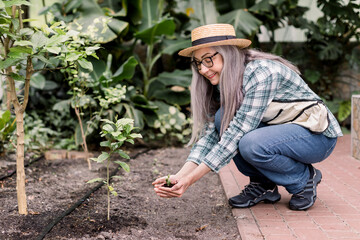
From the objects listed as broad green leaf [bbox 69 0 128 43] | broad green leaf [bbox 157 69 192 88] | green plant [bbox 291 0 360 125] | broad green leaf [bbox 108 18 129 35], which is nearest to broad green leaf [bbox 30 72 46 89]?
broad green leaf [bbox 69 0 128 43]

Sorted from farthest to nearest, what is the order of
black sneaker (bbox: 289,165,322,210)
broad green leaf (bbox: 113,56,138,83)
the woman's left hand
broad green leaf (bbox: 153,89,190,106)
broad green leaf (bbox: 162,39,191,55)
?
broad green leaf (bbox: 153,89,190,106) → broad green leaf (bbox: 162,39,191,55) → broad green leaf (bbox: 113,56,138,83) → black sneaker (bbox: 289,165,322,210) → the woman's left hand

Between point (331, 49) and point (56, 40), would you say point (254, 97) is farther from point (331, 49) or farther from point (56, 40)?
point (331, 49)

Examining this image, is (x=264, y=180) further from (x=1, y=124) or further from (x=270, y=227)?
(x=1, y=124)

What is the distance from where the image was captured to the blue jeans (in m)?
2.56

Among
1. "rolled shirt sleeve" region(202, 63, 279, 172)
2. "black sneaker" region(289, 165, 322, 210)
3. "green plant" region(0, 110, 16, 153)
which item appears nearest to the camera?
"rolled shirt sleeve" region(202, 63, 279, 172)

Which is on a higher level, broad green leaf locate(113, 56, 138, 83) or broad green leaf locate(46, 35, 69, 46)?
broad green leaf locate(46, 35, 69, 46)

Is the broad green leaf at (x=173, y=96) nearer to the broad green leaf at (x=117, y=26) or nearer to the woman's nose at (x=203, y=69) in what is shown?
the broad green leaf at (x=117, y=26)

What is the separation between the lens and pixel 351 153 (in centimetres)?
459

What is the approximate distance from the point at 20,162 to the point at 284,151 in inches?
63.4

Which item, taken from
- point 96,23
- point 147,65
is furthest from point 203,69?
point 147,65

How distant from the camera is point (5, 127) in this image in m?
4.07

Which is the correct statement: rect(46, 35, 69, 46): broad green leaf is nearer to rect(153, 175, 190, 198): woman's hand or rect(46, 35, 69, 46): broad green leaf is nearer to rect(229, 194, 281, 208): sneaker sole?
rect(153, 175, 190, 198): woman's hand

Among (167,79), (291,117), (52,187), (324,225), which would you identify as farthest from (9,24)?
(167,79)

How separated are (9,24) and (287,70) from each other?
1.66 metres
